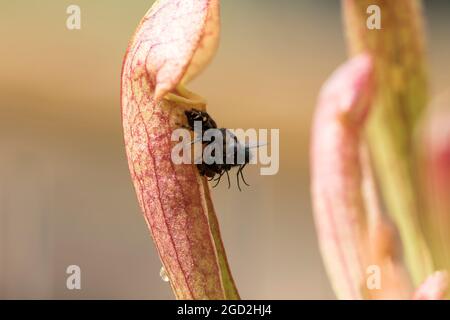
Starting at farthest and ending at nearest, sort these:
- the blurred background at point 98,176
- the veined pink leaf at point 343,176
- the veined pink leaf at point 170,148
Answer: the blurred background at point 98,176, the veined pink leaf at point 343,176, the veined pink leaf at point 170,148

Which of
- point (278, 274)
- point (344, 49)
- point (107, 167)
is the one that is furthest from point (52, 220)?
point (344, 49)

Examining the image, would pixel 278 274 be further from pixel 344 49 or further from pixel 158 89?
pixel 158 89

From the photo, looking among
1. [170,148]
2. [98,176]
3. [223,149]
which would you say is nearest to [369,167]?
[223,149]

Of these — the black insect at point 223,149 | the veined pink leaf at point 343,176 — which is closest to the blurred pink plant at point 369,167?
the veined pink leaf at point 343,176

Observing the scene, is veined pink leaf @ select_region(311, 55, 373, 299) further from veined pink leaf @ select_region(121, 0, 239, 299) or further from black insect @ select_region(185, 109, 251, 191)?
veined pink leaf @ select_region(121, 0, 239, 299)

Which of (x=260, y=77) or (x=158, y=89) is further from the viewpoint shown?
(x=260, y=77)

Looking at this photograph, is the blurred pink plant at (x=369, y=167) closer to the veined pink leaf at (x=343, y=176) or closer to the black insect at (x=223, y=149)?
the veined pink leaf at (x=343, y=176)
